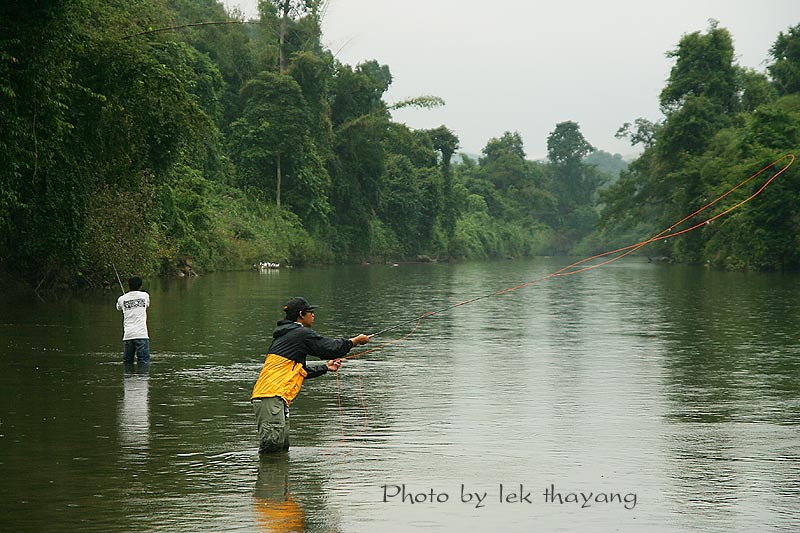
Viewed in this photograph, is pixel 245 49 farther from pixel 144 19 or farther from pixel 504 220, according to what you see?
pixel 504 220

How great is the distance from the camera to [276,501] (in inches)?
289

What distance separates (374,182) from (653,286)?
41.9 metres

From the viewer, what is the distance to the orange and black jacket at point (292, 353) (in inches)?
358

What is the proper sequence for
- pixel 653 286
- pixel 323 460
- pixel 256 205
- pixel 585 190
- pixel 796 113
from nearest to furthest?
pixel 323 460, pixel 653 286, pixel 796 113, pixel 256 205, pixel 585 190

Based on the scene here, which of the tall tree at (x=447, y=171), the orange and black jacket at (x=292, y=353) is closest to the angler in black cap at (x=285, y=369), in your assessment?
the orange and black jacket at (x=292, y=353)

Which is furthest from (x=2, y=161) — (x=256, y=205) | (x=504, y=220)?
(x=504, y=220)

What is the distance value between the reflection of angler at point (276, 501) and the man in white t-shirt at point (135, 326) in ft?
20.0

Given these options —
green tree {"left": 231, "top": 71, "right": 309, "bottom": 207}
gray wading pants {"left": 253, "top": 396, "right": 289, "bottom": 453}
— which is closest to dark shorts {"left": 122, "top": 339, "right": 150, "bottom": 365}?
gray wading pants {"left": 253, "top": 396, "right": 289, "bottom": 453}

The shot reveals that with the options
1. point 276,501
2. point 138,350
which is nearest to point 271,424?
point 276,501

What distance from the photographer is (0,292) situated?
2859 centimetres

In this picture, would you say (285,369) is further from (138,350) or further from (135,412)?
(138,350)

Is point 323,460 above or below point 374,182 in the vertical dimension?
below

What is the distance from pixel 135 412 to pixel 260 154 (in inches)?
2222

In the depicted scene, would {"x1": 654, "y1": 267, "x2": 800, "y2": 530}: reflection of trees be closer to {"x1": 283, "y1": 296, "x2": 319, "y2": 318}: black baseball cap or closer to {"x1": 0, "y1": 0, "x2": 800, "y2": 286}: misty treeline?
{"x1": 283, "y1": 296, "x2": 319, "y2": 318}: black baseball cap
